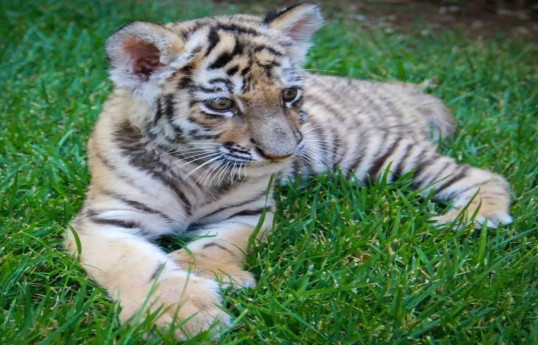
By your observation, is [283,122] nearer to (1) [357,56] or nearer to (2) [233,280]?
(2) [233,280]

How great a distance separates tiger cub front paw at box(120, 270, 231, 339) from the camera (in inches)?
94.7

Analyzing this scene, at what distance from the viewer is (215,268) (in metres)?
2.79

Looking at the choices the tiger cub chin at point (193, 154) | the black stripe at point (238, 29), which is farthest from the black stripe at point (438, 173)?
the black stripe at point (238, 29)

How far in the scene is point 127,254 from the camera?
9.11ft

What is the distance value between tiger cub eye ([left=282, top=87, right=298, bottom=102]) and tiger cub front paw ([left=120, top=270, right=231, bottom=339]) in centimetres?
90

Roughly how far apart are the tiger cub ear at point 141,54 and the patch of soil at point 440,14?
447 cm

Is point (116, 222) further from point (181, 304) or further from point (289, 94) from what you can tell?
point (289, 94)

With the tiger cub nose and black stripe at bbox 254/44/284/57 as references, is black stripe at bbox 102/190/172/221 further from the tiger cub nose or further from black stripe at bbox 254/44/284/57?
black stripe at bbox 254/44/284/57

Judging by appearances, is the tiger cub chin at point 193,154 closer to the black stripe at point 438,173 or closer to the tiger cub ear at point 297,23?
the tiger cub ear at point 297,23

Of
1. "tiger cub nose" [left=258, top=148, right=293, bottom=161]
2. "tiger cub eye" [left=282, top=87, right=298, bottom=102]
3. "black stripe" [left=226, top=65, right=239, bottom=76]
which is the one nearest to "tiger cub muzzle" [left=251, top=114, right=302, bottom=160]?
"tiger cub nose" [left=258, top=148, right=293, bottom=161]

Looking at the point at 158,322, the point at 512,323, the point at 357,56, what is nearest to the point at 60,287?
the point at 158,322

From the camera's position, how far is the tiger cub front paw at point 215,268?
2721mm

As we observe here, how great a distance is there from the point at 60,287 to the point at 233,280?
69 cm

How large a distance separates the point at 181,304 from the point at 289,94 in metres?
1.09
